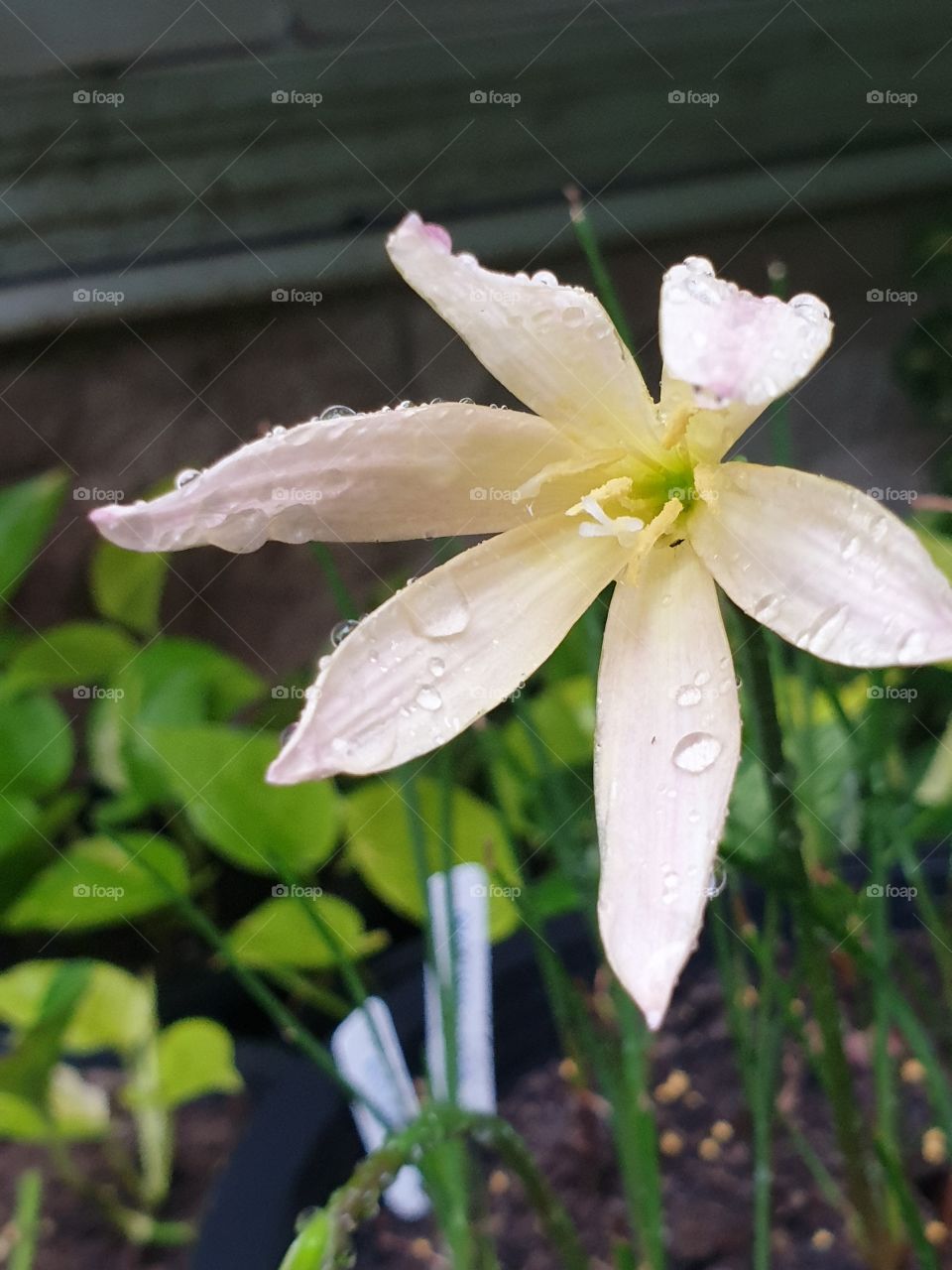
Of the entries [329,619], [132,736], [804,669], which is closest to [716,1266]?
[804,669]

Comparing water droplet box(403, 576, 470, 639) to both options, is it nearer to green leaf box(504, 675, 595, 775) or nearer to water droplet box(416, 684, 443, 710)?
water droplet box(416, 684, 443, 710)

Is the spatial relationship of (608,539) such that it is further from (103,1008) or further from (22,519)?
(22,519)

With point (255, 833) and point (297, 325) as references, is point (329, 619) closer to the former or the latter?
point (297, 325)

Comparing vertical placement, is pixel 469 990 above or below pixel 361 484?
below

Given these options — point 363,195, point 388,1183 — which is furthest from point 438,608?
point 363,195

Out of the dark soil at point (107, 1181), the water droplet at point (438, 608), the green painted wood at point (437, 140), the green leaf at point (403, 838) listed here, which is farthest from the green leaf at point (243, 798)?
the green painted wood at point (437, 140)

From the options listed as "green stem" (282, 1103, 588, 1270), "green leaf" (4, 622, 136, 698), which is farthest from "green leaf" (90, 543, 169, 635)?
"green stem" (282, 1103, 588, 1270)

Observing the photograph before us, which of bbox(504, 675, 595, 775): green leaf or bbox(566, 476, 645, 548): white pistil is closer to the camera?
bbox(566, 476, 645, 548): white pistil
